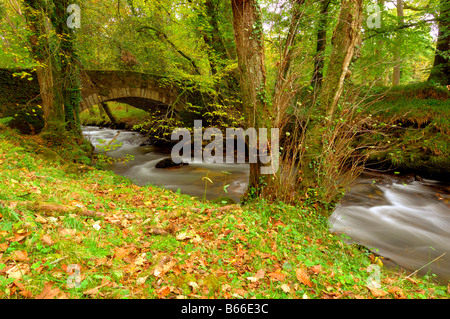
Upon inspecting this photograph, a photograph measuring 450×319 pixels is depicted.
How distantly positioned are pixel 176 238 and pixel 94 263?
3.15ft

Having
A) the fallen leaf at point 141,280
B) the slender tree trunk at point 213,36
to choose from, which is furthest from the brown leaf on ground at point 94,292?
the slender tree trunk at point 213,36

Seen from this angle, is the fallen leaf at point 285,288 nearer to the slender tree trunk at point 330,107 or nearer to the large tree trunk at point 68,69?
the slender tree trunk at point 330,107

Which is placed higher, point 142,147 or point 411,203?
point 142,147

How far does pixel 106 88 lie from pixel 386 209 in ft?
41.5

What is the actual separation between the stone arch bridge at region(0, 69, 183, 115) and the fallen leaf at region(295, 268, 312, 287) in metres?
8.03

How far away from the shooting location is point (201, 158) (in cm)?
1147

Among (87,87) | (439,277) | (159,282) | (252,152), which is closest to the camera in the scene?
(159,282)

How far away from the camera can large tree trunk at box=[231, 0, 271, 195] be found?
3.75 metres

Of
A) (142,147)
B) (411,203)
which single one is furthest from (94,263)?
(142,147)

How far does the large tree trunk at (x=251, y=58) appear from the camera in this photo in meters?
3.75

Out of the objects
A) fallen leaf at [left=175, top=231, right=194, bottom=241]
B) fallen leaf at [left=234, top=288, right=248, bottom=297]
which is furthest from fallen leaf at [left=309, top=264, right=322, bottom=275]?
fallen leaf at [left=175, top=231, right=194, bottom=241]

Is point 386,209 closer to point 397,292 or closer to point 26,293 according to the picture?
point 397,292

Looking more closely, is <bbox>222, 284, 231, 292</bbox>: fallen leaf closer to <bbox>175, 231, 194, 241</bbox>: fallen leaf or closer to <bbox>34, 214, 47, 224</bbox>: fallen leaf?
<bbox>175, 231, 194, 241</bbox>: fallen leaf

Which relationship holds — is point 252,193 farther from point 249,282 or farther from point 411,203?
point 411,203
